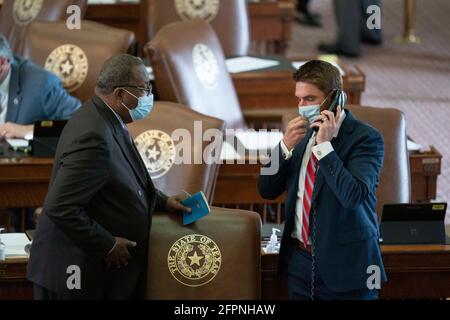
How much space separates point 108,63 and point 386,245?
123 centimetres

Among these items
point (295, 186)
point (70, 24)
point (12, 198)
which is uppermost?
point (70, 24)

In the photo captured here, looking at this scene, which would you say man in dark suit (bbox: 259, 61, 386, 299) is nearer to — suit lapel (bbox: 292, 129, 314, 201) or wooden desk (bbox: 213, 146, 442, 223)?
suit lapel (bbox: 292, 129, 314, 201)

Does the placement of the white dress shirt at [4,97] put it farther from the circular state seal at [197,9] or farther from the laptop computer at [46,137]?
the circular state seal at [197,9]

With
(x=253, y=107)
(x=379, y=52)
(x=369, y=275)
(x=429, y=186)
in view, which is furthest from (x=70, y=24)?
(x=379, y=52)

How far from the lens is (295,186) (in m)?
3.74

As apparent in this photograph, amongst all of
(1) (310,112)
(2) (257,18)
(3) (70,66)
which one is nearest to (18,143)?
(3) (70,66)

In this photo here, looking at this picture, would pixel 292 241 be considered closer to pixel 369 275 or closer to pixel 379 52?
pixel 369 275

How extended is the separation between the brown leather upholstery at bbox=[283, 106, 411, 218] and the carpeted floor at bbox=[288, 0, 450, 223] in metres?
2.03

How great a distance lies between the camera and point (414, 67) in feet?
31.7

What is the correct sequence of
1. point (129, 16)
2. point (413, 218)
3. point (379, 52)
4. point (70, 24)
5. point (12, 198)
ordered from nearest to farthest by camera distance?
point (413, 218) → point (12, 198) → point (70, 24) → point (129, 16) → point (379, 52)

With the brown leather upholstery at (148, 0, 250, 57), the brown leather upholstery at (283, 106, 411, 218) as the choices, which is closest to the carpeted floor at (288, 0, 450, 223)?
the brown leather upholstery at (148, 0, 250, 57)

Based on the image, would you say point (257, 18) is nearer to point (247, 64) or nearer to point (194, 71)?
point (247, 64)

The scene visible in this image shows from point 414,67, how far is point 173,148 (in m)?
5.33

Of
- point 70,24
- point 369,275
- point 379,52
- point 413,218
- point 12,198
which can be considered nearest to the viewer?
point 369,275
